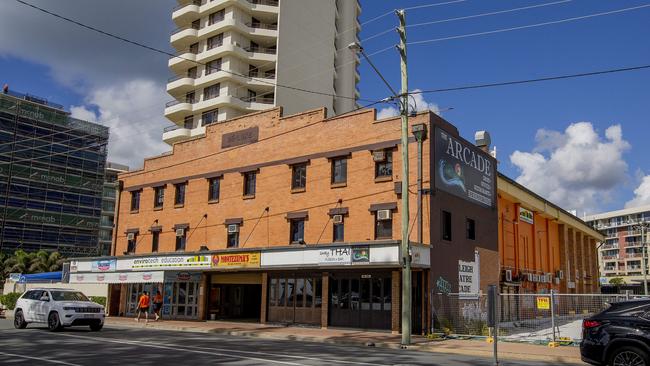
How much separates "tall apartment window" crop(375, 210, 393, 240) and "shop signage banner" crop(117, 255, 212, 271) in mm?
9027

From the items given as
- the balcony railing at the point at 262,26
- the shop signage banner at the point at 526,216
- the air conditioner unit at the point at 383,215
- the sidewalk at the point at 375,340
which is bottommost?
the sidewalk at the point at 375,340

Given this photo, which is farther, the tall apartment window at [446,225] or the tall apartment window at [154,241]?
the tall apartment window at [154,241]

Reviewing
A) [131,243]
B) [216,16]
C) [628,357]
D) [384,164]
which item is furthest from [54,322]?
[216,16]

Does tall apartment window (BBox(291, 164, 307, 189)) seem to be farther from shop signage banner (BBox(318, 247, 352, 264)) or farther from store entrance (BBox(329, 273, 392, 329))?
store entrance (BBox(329, 273, 392, 329))

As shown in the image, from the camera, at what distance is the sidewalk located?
55.8ft

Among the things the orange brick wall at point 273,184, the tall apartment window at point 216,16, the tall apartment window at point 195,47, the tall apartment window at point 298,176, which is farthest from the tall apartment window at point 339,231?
the tall apartment window at point 195,47

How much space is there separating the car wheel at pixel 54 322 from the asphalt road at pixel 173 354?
197 cm

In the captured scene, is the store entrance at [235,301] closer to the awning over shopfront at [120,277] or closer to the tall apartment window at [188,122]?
the awning over shopfront at [120,277]

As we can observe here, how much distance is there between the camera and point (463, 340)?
21.6m

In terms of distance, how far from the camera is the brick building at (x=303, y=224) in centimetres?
2516

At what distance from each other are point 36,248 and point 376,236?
6451 cm

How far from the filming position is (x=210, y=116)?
56.8m

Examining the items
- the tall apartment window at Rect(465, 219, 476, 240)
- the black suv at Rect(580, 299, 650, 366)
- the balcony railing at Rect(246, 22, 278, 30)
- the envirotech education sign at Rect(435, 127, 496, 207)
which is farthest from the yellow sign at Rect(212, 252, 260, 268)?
the balcony railing at Rect(246, 22, 278, 30)

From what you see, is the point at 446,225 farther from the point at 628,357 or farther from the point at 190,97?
the point at 190,97
